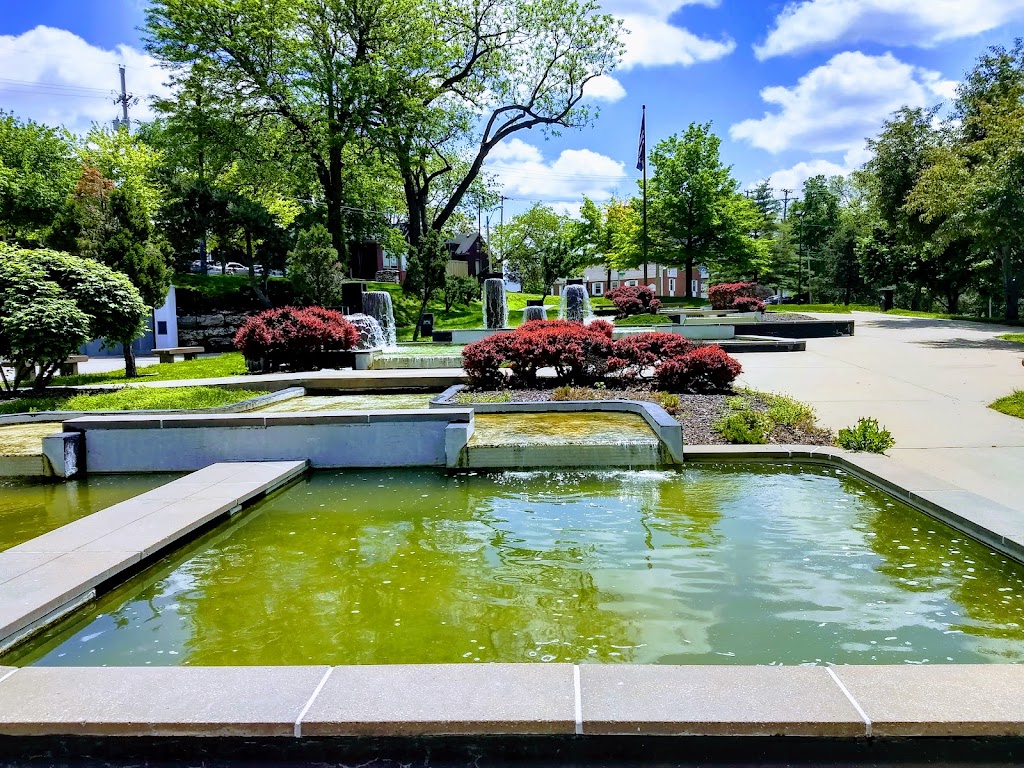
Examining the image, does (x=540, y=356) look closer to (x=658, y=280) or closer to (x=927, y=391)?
(x=927, y=391)

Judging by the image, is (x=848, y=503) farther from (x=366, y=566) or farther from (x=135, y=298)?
(x=135, y=298)

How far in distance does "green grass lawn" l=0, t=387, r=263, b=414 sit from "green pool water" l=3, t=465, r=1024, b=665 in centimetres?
400

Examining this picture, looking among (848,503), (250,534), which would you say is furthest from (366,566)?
(848,503)

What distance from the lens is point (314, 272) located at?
22.3 metres

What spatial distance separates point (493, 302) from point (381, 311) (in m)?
4.69

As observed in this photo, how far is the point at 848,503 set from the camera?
5.61 m

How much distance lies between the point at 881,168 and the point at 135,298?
29.2 metres

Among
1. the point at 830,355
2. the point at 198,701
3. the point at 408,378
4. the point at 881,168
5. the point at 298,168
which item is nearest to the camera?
the point at 198,701

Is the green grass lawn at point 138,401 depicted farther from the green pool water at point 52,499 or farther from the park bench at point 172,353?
the park bench at point 172,353

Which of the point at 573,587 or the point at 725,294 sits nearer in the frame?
the point at 573,587

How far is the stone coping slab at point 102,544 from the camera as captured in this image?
3.72 m

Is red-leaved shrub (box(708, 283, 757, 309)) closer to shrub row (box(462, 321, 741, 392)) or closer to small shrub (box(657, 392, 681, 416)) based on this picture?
shrub row (box(462, 321, 741, 392))

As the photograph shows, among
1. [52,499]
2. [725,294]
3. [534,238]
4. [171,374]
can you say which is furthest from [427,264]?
[534,238]

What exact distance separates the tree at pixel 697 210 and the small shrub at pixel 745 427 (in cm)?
3271
